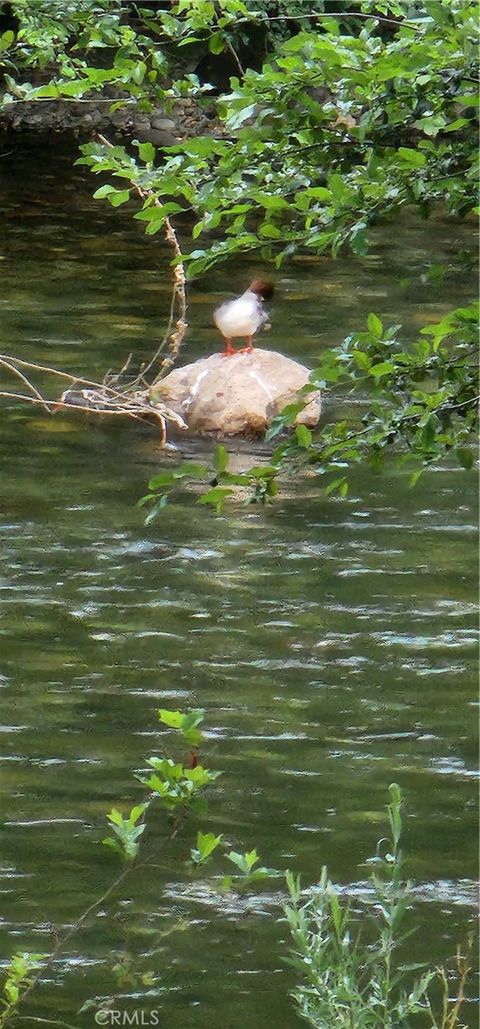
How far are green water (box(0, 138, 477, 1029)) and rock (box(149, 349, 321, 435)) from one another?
424 mm

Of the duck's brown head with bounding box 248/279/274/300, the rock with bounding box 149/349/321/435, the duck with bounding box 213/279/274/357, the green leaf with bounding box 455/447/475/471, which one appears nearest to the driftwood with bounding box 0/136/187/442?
the rock with bounding box 149/349/321/435

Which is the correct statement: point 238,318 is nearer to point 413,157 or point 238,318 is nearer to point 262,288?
point 262,288

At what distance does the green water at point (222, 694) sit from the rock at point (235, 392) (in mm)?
424

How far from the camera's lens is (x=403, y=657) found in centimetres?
927

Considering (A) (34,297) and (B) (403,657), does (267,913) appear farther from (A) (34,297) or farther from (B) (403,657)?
(A) (34,297)

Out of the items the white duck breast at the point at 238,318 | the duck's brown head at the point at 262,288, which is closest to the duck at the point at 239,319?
the white duck breast at the point at 238,318

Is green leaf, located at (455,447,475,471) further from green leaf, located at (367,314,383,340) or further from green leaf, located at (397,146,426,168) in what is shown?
green leaf, located at (397,146,426,168)

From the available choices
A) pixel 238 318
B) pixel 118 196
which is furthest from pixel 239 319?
pixel 118 196

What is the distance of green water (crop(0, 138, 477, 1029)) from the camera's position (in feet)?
21.4

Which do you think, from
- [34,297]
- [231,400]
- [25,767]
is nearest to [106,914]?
[25,767]

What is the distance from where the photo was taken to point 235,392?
13.2 m

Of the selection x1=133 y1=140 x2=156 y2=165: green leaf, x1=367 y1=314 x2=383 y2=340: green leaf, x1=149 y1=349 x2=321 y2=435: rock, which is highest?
x1=133 y1=140 x2=156 y2=165: green leaf

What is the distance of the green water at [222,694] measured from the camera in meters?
6.52

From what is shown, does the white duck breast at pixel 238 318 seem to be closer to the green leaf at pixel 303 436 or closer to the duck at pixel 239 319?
the duck at pixel 239 319
